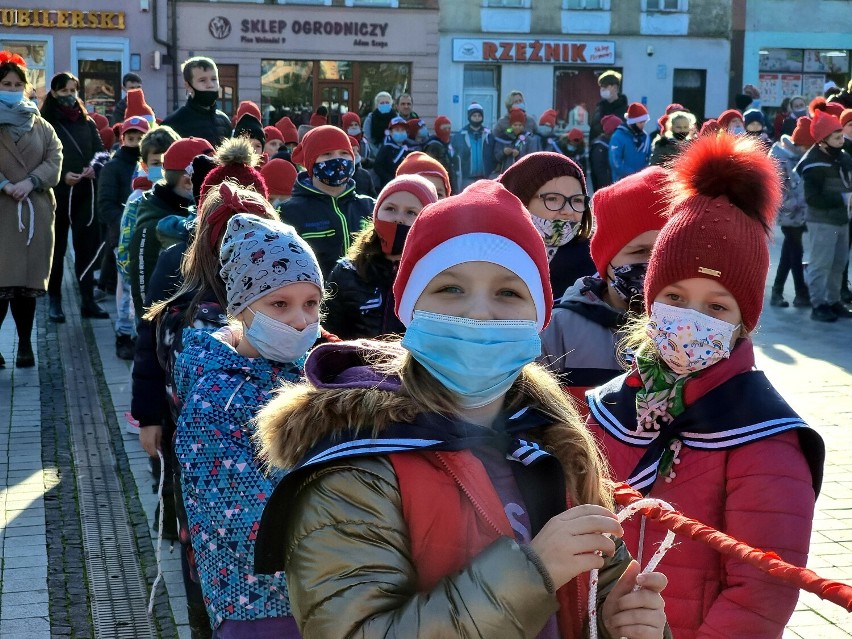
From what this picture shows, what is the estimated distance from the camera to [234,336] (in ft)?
12.9

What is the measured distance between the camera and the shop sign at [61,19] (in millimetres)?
34344

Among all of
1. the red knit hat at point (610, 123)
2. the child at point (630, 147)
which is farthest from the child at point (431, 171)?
the red knit hat at point (610, 123)

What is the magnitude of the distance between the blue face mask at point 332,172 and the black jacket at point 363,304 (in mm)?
2219

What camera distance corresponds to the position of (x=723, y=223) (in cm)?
315

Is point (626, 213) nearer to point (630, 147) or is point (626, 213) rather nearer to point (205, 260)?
point (205, 260)

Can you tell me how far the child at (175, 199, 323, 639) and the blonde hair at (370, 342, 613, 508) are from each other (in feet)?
3.58

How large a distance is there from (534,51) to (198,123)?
28.3 meters

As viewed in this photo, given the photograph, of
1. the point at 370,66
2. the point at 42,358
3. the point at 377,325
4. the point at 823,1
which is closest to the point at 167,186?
the point at 377,325

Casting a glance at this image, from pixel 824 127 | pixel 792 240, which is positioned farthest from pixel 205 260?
pixel 792 240

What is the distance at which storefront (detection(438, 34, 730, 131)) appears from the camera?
122 ft

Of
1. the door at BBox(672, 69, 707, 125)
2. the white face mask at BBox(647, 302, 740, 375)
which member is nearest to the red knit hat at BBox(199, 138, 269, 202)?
the white face mask at BBox(647, 302, 740, 375)

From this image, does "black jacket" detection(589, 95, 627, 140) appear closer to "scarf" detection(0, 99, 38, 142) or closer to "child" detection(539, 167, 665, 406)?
"scarf" detection(0, 99, 38, 142)

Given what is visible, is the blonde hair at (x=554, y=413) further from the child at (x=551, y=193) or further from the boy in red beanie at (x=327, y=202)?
the boy in red beanie at (x=327, y=202)

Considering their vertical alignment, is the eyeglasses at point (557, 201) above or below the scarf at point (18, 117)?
below
